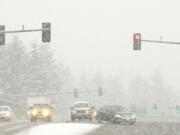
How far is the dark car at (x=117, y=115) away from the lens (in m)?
39.2

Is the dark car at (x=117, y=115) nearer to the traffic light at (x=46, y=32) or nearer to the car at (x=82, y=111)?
the car at (x=82, y=111)

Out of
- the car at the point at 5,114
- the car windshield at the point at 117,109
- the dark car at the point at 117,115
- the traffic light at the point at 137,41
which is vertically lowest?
the car at the point at 5,114

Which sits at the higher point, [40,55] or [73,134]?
[40,55]

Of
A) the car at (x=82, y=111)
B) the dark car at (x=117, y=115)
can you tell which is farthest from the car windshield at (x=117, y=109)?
the car at (x=82, y=111)

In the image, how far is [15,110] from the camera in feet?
247

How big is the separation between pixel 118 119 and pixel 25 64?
232 feet

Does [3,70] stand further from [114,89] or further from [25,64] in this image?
[114,89]

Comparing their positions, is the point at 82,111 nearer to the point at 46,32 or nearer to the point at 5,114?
the point at 5,114

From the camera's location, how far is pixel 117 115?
3962cm

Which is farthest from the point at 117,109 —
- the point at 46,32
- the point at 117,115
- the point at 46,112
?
the point at 46,112

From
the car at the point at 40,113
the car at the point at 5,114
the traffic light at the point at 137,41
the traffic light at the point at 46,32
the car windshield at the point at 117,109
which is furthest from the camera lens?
the car at the point at 5,114

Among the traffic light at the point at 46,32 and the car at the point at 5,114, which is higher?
the traffic light at the point at 46,32

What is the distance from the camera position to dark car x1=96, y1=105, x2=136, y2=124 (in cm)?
3916

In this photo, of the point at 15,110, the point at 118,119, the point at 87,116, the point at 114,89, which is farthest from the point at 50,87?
the point at 118,119
